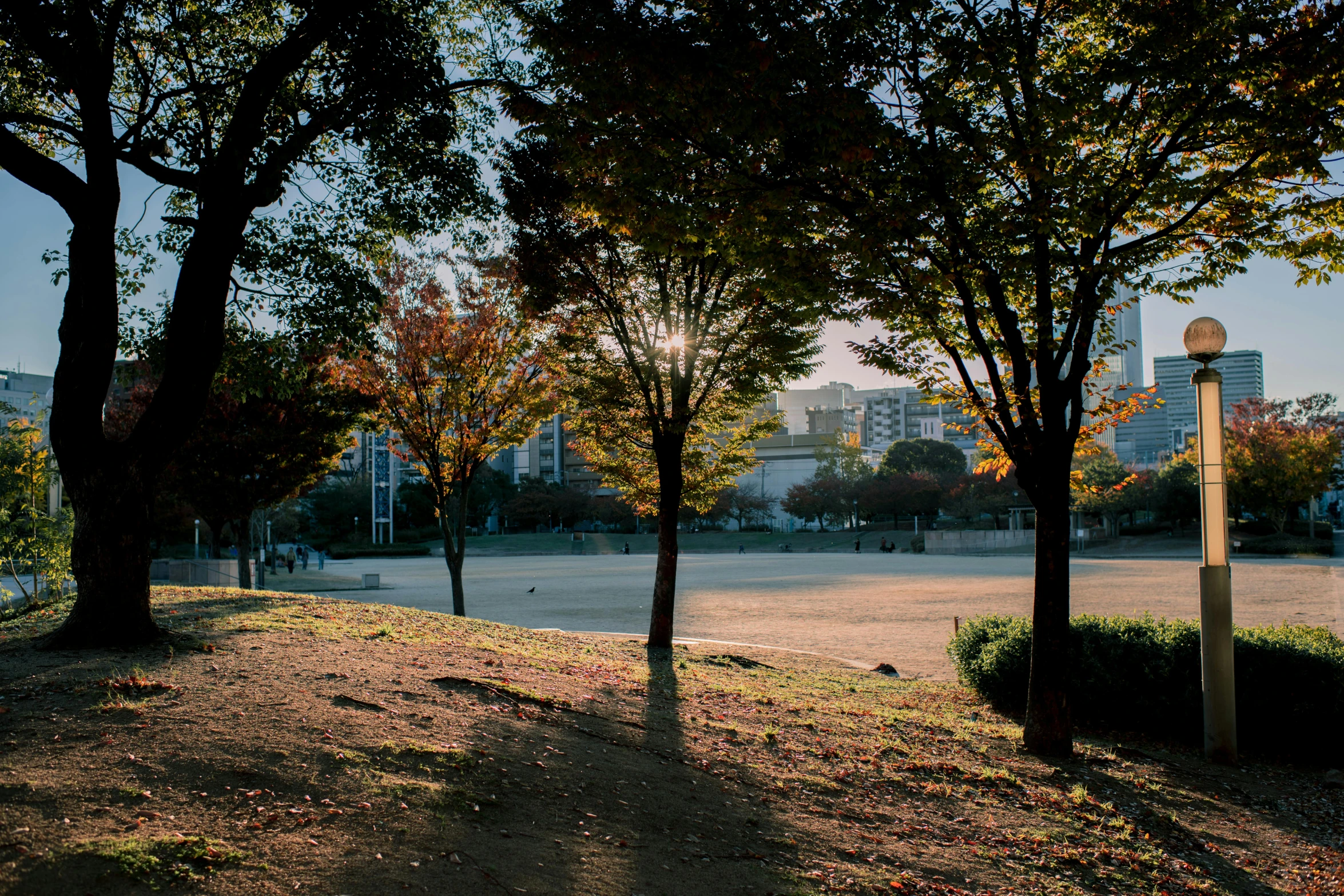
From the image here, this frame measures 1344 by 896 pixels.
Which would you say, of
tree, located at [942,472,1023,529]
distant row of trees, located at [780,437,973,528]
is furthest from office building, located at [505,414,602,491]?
tree, located at [942,472,1023,529]

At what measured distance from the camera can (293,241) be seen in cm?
963

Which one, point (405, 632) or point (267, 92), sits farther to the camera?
point (405, 632)

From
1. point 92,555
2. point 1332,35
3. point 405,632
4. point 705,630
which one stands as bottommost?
point 705,630

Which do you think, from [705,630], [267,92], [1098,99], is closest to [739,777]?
[1098,99]

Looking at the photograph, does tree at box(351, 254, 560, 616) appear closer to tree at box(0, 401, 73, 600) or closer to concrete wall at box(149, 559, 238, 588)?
tree at box(0, 401, 73, 600)

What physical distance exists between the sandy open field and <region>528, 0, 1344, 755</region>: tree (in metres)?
6.30

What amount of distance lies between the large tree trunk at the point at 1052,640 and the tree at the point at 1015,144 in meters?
0.02

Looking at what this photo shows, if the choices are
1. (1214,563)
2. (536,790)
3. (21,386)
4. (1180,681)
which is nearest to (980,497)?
(1180,681)

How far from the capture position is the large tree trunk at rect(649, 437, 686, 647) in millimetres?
12414

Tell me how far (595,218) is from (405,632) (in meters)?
5.98

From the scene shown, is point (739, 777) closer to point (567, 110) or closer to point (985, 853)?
point (985, 853)

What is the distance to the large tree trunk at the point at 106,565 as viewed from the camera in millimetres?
6598

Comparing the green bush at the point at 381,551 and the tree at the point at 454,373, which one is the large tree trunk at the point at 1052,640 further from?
the green bush at the point at 381,551

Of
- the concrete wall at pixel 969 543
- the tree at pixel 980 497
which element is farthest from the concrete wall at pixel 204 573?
the tree at pixel 980 497
